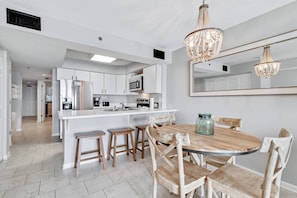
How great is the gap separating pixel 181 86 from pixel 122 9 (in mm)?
2143

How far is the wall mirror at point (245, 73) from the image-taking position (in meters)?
1.90

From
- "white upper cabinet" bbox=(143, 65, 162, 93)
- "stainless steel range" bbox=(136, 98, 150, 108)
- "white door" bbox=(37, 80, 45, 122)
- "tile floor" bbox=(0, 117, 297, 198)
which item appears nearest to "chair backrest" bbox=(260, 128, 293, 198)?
"tile floor" bbox=(0, 117, 297, 198)

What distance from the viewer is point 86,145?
272cm

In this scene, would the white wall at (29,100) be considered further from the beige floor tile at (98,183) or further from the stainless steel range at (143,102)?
the beige floor tile at (98,183)

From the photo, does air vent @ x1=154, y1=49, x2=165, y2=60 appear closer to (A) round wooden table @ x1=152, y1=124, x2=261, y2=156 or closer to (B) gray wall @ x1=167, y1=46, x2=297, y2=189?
(B) gray wall @ x1=167, y1=46, x2=297, y2=189

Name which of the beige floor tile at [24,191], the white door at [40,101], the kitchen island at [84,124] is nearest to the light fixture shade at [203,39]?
the kitchen island at [84,124]

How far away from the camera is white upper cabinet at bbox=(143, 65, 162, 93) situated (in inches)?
158

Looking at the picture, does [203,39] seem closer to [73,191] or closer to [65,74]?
[73,191]

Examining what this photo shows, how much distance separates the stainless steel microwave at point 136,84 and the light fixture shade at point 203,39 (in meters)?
2.99

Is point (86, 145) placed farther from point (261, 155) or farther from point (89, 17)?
point (261, 155)

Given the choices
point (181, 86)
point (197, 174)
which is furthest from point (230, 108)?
point (197, 174)

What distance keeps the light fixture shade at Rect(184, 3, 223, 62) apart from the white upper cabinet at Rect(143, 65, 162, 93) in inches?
92.2

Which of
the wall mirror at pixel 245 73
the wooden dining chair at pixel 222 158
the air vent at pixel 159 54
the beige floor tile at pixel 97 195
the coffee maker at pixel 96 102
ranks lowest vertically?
the beige floor tile at pixel 97 195

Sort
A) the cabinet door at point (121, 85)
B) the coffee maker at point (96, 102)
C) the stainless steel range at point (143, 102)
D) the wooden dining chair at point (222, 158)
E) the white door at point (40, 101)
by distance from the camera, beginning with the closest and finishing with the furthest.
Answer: the wooden dining chair at point (222, 158) < the stainless steel range at point (143, 102) < the coffee maker at point (96, 102) < the cabinet door at point (121, 85) < the white door at point (40, 101)
